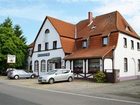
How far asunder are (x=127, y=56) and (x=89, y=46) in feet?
18.0

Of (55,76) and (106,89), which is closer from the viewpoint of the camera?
(106,89)

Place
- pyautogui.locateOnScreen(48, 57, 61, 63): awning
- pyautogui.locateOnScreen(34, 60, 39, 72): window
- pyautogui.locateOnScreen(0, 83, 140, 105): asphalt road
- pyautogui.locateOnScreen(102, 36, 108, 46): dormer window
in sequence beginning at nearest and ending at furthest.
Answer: pyautogui.locateOnScreen(0, 83, 140, 105): asphalt road
pyautogui.locateOnScreen(102, 36, 108, 46): dormer window
pyautogui.locateOnScreen(48, 57, 61, 63): awning
pyautogui.locateOnScreen(34, 60, 39, 72): window

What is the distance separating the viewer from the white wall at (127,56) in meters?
35.0

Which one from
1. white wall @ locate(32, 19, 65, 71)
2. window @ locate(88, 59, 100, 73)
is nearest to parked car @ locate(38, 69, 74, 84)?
window @ locate(88, 59, 100, 73)

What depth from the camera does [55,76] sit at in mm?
30938

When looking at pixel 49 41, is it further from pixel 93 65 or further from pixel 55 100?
pixel 55 100

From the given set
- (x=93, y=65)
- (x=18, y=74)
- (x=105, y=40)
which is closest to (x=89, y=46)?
(x=105, y=40)

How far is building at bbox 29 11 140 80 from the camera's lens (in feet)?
114

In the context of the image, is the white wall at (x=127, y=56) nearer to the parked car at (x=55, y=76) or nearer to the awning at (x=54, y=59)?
→ the parked car at (x=55, y=76)

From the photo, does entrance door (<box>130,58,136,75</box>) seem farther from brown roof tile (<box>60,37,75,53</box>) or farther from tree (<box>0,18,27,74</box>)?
tree (<box>0,18,27,74</box>)

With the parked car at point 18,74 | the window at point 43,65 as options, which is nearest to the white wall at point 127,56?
the window at point 43,65

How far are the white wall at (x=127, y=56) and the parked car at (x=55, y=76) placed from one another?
6.51m

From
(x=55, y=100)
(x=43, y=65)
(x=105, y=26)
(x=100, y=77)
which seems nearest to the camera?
(x=55, y=100)

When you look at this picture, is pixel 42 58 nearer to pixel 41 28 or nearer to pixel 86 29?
pixel 41 28
